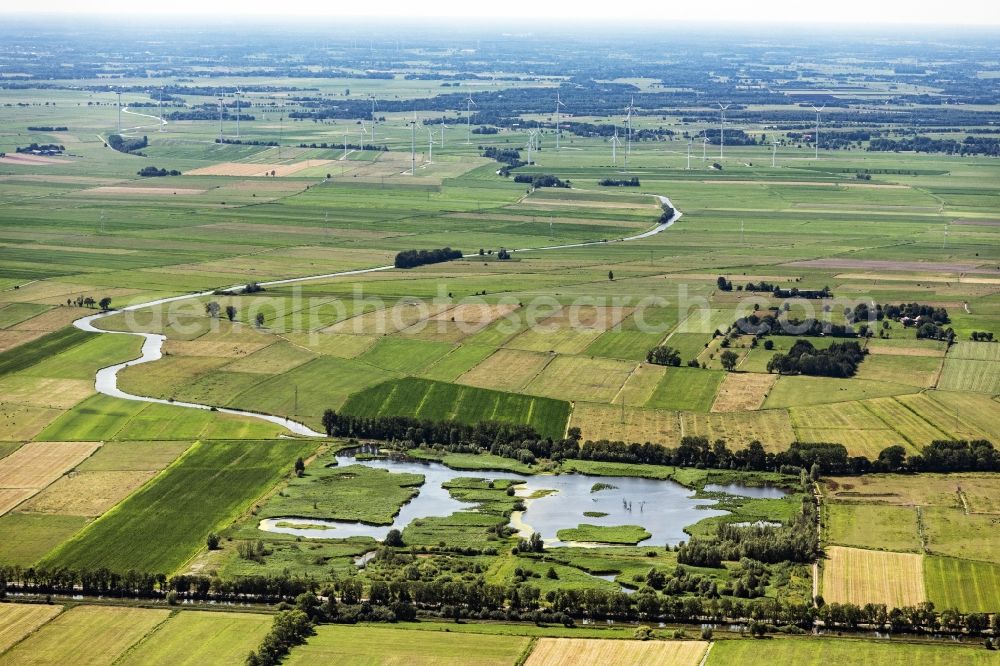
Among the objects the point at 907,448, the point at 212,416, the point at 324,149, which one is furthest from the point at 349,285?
the point at 324,149

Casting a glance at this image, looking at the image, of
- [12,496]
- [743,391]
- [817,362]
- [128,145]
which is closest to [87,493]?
[12,496]

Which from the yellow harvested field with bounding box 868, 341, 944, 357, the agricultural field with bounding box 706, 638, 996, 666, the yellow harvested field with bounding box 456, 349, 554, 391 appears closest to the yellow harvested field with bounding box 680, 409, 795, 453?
the yellow harvested field with bounding box 456, 349, 554, 391

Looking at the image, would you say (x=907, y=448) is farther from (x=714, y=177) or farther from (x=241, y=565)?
(x=714, y=177)

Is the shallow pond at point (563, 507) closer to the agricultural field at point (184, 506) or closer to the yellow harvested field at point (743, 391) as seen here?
the agricultural field at point (184, 506)

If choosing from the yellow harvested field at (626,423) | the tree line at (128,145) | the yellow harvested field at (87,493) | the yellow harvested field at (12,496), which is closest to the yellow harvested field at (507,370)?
the yellow harvested field at (626,423)

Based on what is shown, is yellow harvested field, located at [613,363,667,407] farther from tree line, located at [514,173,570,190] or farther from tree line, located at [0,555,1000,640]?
tree line, located at [514,173,570,190]

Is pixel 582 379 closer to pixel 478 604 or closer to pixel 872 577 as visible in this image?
pixel 872 577
